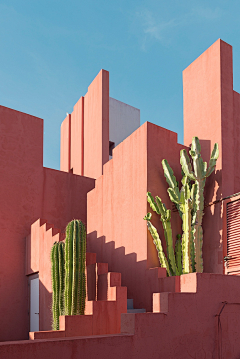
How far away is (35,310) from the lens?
34.4ft

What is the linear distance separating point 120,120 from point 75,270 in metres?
12.5

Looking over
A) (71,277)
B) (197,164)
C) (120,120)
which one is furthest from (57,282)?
(120,120)

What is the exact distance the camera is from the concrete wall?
59.6ft

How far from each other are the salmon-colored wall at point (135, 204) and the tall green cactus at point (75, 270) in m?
1.63

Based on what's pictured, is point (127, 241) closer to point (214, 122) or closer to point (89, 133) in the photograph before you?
point (214, 122)

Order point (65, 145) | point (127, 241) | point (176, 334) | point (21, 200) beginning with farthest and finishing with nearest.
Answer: point (65, 145) < point (21, 200) < point (127, 241) < point (176, 334)

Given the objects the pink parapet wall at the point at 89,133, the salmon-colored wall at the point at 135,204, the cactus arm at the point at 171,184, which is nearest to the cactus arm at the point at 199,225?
the cactus arm at the point at 171,184

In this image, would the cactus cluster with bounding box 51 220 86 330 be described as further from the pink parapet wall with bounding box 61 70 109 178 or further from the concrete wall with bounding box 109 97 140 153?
the concrete wall with bounding box 109 97 140 153

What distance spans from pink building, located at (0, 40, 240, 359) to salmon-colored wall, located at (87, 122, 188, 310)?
26 millimetres

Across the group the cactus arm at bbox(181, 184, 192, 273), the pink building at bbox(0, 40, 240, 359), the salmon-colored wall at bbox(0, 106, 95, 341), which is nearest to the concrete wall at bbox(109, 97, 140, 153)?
the pink building at bbox(0, 40, 240, 359)

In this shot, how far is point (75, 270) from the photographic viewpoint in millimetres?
7016

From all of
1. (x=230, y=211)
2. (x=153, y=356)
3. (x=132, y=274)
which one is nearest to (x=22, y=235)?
(x=132, y=274)

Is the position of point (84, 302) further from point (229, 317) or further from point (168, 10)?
point (168, 10)

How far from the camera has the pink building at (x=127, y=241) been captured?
582 cm
